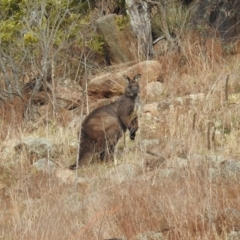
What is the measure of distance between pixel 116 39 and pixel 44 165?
6.15 metres

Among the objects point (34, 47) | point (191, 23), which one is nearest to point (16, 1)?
point (34, 47)

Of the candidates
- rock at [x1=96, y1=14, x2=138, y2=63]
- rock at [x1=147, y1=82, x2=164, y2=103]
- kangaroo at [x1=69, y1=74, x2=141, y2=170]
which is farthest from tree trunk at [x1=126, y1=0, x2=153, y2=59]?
kangaroo at [x1=69, y1=74, x2=141, y2=170]

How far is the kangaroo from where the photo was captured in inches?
395

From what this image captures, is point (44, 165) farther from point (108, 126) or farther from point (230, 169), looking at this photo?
point (230, 169)

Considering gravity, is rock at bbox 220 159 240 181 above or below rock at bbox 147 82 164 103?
above

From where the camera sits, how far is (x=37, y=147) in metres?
10.2

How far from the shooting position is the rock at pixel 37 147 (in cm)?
1004

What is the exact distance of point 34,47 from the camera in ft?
44.9

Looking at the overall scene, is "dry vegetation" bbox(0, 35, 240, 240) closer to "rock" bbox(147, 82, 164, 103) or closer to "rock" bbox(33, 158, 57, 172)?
"rock" bbox(33, 158, 57, 172)

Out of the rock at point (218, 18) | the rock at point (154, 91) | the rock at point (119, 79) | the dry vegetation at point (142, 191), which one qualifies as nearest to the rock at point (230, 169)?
the dry vegetation at point (142, 191)

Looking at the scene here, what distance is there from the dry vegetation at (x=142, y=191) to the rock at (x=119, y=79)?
2.09 meters

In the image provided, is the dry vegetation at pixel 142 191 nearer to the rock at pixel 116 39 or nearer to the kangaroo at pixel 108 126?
the kangaroo at pixel 108 126

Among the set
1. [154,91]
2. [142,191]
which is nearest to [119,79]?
[154,91]

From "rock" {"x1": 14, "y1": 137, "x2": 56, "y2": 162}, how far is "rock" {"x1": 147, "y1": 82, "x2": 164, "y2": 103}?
9.23 ft
